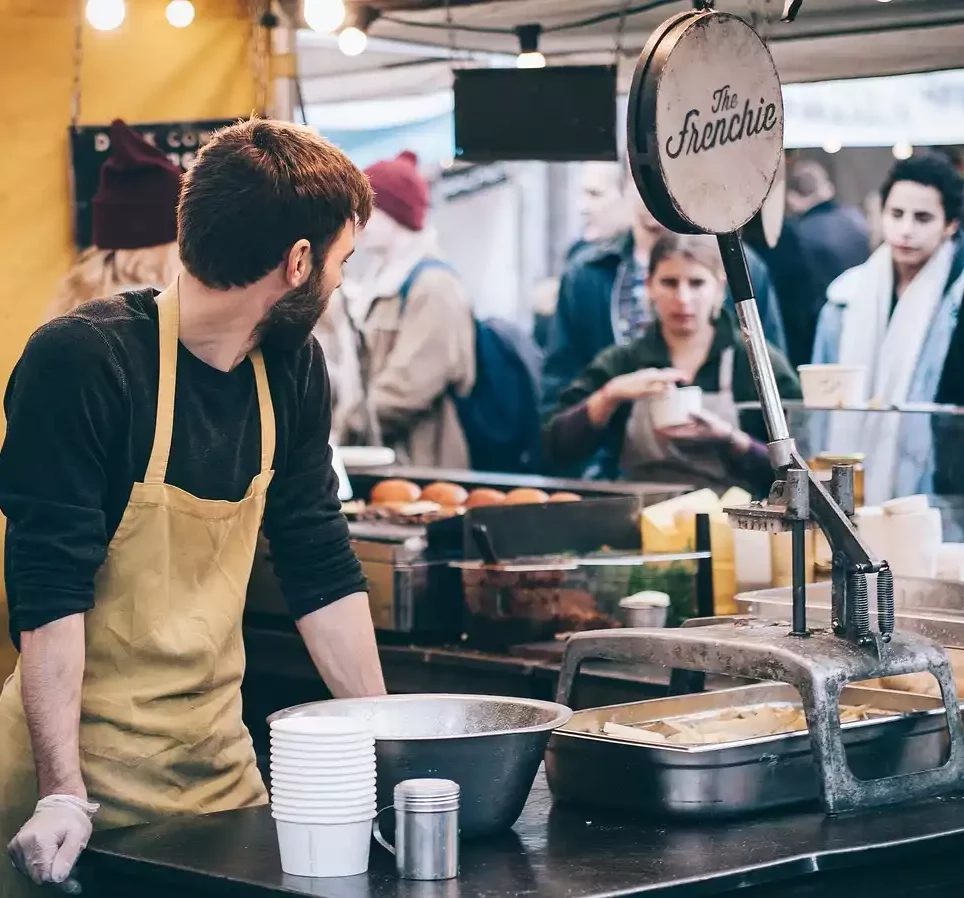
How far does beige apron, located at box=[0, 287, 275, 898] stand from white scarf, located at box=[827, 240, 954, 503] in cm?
252

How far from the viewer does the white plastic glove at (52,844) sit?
7.04 feet

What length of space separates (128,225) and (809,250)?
85.1 inches

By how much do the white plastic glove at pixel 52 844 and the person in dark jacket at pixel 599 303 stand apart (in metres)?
3.67

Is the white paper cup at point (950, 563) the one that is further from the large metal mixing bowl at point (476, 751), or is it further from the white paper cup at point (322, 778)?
the white paper cup at point (322, 778)

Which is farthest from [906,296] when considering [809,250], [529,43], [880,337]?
[529,43]

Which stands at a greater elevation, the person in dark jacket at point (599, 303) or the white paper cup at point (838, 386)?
the person in dark jacket at point (599, 303)

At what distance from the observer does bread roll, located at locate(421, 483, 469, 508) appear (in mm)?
4719

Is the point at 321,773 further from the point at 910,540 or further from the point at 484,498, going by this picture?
the point at 484,498

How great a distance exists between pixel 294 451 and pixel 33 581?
1.88 ft

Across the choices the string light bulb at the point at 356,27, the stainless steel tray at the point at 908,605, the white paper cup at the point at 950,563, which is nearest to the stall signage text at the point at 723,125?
the stainless steel tray at the point at 908,605

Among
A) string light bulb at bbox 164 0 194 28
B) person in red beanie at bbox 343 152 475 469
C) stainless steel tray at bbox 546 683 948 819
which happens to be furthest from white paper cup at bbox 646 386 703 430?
stainless steel tray at bbox 546 683 948 819

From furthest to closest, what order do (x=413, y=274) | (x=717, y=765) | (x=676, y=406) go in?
(x=413, y=274) → (x=676, y=406) → (x=717, y=765)

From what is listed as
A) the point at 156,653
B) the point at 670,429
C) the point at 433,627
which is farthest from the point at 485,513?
the point at 156,653

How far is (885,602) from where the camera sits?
2.39 meters
